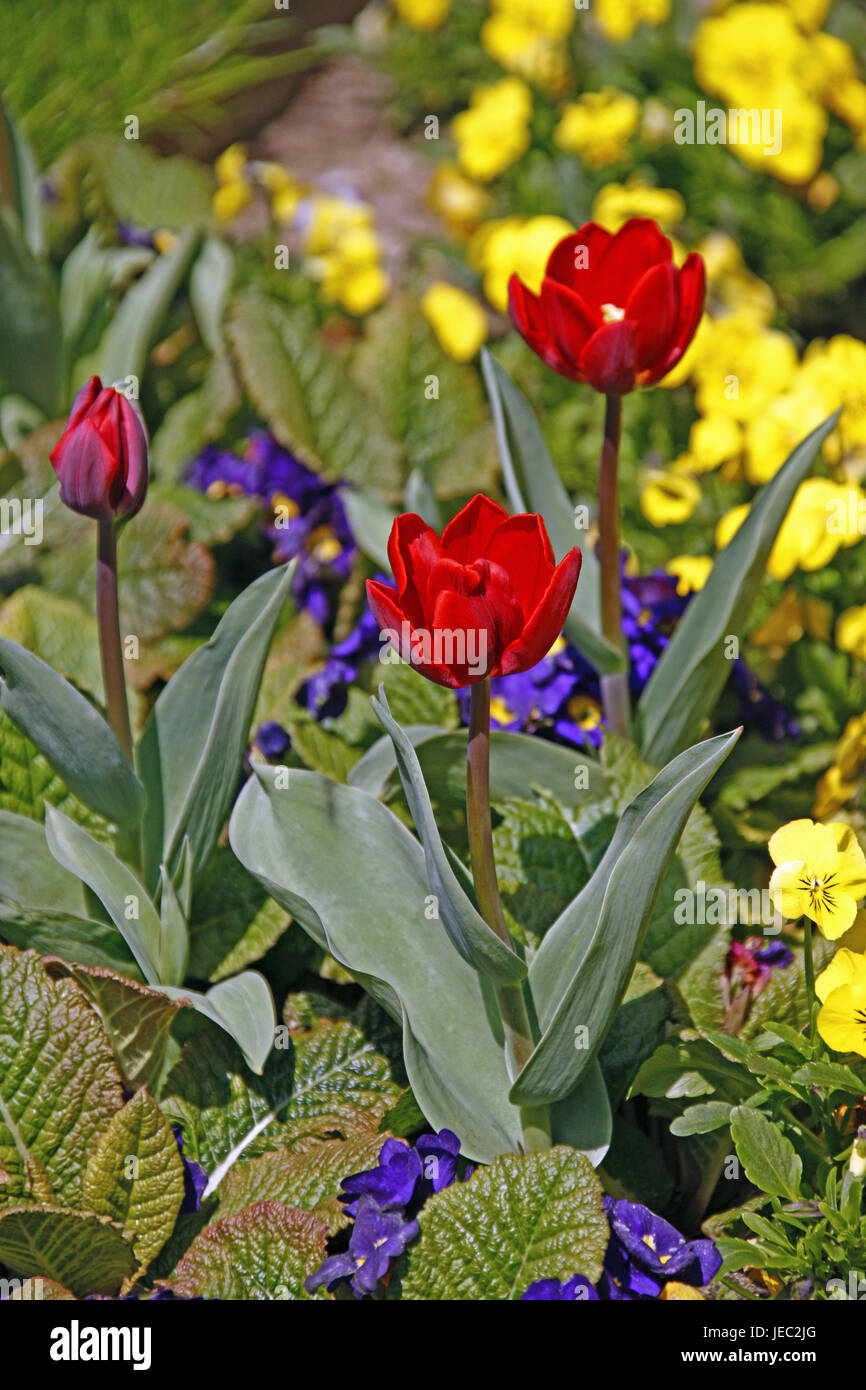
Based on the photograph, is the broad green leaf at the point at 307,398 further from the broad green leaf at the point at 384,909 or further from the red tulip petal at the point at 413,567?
the red tulip petal at the point at 413,567

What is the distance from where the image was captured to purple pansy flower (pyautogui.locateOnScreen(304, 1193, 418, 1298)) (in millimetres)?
1004

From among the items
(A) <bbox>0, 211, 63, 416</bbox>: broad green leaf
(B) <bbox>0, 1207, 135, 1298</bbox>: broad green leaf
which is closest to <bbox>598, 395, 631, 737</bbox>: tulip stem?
(B) <bbox>0, 1207, 135, 1298</bbox>: broad green leaf

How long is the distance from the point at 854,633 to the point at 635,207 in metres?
1.05

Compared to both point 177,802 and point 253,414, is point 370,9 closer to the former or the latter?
point 253,414

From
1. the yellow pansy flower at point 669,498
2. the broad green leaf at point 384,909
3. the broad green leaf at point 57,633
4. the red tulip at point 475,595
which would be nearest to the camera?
the red tulip at point 475,595

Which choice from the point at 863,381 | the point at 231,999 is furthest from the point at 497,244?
the point at 231,999

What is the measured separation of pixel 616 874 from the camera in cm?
95

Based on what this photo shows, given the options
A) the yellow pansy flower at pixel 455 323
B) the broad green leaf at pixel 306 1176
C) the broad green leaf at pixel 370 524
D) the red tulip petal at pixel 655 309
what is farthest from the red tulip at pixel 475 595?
the yellow pansy flower at pixel 455 323

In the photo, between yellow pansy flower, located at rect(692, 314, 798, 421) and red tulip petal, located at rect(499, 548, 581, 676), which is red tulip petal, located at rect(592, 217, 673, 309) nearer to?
red tulip petal, located at rect(499, 548, 581, 676)

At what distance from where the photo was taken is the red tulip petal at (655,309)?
46.5 inches

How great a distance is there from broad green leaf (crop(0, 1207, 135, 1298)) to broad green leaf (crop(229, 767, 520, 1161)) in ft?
0.99

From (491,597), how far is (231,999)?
544mm

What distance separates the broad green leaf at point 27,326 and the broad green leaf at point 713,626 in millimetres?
1189

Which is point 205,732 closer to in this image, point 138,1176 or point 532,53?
point 138,1176
